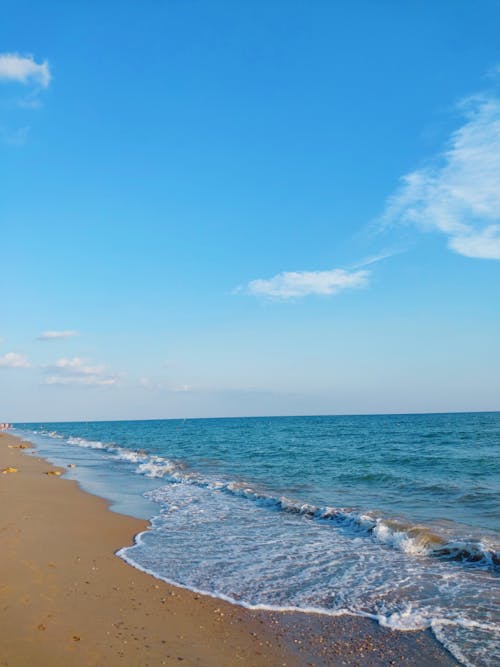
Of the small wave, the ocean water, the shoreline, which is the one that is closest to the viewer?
the shoreline

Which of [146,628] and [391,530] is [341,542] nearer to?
[391,530]

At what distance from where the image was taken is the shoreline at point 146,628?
544 centimetres

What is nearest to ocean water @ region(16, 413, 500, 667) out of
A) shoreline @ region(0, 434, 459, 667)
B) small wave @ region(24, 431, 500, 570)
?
small wave @ region(24, 431, 500, 570)

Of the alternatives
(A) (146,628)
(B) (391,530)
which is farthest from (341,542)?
(A) (146,628)

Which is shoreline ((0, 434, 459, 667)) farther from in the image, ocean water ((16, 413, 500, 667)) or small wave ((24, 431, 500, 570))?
small wave ((24, 431, 500, 570))

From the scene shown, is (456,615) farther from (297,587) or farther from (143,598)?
(143,598)

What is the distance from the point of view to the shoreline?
5.44 metres

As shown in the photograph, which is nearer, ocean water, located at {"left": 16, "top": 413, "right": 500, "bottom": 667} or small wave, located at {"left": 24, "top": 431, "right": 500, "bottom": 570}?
ocean water, located at {"left": 16, "top": 413, "right": 500, "bottom": 667}

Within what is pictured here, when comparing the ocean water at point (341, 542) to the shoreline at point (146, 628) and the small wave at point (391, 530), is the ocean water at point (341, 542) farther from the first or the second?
the shoreline at point (146, 628)

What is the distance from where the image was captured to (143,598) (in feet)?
23.9

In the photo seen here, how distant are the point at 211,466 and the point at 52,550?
762 inches

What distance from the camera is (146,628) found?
20.2ft

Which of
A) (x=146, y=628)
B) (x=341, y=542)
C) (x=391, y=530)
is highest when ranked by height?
(x=146, y=628)

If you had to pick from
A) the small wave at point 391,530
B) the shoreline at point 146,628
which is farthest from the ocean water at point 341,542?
the shoreline at point 146,628
